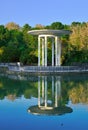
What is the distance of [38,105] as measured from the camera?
13.4 metres

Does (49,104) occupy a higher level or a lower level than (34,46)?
lower

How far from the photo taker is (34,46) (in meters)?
42.4

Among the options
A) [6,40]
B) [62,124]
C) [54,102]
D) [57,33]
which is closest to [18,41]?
[6,40]

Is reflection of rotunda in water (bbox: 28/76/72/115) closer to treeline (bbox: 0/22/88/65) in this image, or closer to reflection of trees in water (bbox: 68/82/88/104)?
reflection of trees in water (bbox: 68/82/88/104)

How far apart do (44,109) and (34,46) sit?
30361mm

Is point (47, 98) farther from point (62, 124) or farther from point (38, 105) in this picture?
point (62, 124)

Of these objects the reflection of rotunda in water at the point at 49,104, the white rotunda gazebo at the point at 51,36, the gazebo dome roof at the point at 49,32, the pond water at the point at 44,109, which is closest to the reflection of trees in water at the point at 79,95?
the pond water at the point at 44,109

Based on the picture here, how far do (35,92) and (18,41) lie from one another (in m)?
29.1

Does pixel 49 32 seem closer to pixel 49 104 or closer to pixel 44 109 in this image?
pixel 49 104

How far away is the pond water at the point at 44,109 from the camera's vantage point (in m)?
9.62

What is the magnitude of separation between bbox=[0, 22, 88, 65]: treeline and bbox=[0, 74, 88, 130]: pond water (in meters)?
19.5

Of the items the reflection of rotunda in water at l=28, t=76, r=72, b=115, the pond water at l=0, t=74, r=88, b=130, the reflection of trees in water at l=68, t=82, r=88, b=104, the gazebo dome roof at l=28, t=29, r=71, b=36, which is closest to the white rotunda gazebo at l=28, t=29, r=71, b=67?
the gazebo dome roof at l=28, t=29, r=71, b=36

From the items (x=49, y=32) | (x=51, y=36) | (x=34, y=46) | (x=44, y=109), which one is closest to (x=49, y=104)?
(x=44, y=109)

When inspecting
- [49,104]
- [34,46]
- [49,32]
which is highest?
[49,32]
